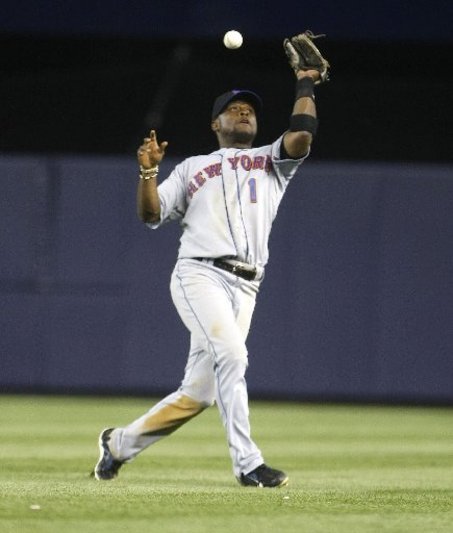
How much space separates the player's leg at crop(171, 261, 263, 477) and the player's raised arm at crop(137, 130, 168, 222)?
10.9 inches

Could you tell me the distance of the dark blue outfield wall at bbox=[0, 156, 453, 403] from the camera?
34.7ft

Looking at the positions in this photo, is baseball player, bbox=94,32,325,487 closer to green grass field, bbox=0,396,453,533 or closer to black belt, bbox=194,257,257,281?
black belt, bbox=194,257,257,281

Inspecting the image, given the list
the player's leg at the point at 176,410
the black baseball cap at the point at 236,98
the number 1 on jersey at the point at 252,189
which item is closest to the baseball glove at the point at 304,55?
the black baseball cap at the point at 236,98

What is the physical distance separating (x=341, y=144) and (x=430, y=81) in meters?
1.50

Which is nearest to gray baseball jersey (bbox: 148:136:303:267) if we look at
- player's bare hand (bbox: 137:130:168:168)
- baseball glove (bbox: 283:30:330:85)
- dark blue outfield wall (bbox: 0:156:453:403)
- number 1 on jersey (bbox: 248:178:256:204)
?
number 1 on jersey (bbox: 248:178:256:204)

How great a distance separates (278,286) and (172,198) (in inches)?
203

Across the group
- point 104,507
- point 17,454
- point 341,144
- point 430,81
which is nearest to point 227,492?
point 104,507

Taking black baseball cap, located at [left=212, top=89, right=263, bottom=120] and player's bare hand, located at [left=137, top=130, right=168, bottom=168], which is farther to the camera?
black baseball cap, located at [left=212, top=89, right=263, bottom=120]

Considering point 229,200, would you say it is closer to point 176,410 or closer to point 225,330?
point 225,330

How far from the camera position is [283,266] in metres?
10.6

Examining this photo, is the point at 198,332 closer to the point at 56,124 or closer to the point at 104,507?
the point at 104,507

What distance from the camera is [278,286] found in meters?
10.6

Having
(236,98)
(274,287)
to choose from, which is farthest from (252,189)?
(274,287)

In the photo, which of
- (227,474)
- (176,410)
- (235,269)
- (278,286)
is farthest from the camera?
(278,286)
